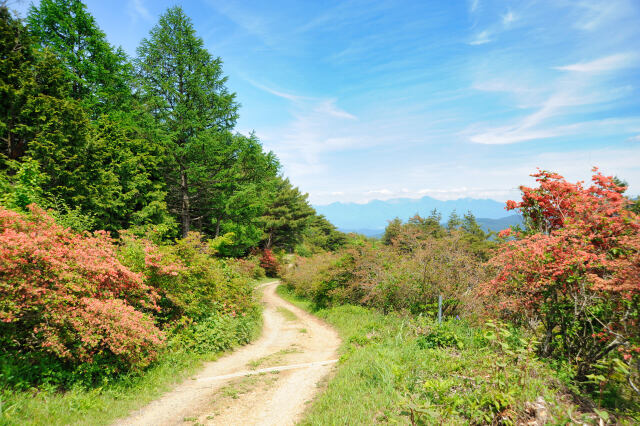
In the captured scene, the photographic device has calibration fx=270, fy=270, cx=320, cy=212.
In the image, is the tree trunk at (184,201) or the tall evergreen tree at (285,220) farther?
the tall evergreen tree at (285,220)

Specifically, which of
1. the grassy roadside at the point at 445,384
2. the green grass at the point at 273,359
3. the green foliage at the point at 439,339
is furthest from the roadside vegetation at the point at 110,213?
the green foliage at the point at 439,339

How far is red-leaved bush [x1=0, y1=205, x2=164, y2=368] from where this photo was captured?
5316 millimetres

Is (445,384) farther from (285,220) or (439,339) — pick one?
(285,220)

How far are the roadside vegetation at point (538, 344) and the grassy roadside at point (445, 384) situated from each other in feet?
0.08

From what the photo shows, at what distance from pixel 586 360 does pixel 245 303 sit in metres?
11.8

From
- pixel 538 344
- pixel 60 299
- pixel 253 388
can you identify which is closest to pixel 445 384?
pixel 538 344

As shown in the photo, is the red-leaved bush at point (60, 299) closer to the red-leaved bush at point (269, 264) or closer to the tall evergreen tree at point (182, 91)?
the tall evergreen tree at point (182, 91)

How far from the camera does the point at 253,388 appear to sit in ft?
23.2

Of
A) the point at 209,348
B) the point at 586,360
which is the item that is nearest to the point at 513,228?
the point at 586,360

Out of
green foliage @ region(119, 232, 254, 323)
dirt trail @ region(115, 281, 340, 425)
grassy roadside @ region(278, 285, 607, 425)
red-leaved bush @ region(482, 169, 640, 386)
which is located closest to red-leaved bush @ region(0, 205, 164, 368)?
green foliage @ region(119, 232, 254, 323)

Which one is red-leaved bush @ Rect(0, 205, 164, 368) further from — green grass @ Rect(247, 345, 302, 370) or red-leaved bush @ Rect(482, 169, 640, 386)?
red-leaved bush @ Rect(482, 169, 640, 386)

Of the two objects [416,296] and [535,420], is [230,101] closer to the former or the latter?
[416,296]

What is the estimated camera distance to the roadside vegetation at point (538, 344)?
13.4ft

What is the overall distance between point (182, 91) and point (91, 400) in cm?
1728
